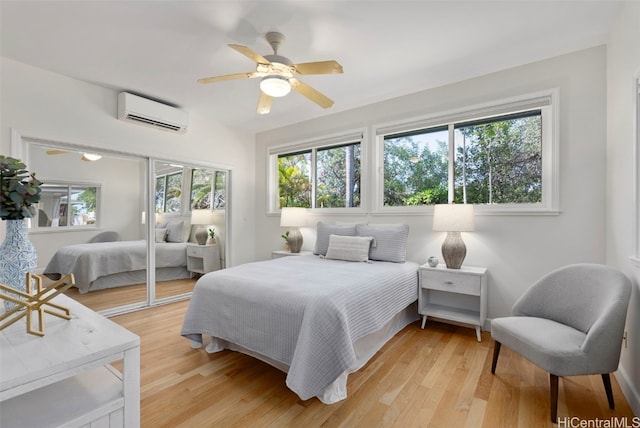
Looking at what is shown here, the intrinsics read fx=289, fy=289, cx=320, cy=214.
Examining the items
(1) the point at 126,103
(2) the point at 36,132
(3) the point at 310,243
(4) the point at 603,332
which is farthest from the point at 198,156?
(4) the point at 603,332

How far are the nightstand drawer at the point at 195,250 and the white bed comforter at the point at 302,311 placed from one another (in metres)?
1.91

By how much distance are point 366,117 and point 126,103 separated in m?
2.89

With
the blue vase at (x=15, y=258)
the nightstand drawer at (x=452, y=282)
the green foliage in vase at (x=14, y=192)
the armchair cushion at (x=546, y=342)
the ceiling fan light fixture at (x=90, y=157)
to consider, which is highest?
the ceiling fan light fixture at (x=90, y=157)

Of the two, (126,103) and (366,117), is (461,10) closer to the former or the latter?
(366,117)

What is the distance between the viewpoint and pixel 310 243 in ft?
14.3

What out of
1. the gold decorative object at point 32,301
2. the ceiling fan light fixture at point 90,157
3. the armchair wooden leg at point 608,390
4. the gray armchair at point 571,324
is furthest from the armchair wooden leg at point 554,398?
the ceiling fan light fixture at point 90,157

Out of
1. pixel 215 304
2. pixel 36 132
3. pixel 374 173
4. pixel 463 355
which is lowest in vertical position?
pixel 463 355

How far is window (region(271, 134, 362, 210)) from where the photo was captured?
159 inches

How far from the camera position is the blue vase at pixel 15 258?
4.26ft

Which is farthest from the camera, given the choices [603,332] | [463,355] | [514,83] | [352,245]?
[352,245]

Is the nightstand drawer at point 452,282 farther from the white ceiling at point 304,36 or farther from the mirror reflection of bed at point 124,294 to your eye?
the mirror reflection of bed at point 124,294

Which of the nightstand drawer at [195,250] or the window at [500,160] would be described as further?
the nightstand drawer at [195,250]

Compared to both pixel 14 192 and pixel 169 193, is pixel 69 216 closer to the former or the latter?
pixel 169 193

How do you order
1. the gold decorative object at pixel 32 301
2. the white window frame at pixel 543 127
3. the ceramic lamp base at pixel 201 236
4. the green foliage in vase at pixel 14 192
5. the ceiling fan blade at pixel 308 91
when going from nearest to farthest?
the gold decorative object at pixel 32 301
the green foliage in vase at pixel 14 192
the ceiling fan blade at pixel 308 91
the white window frame at pixel 543 127
the ceramic lamp base at pixel 201 236
